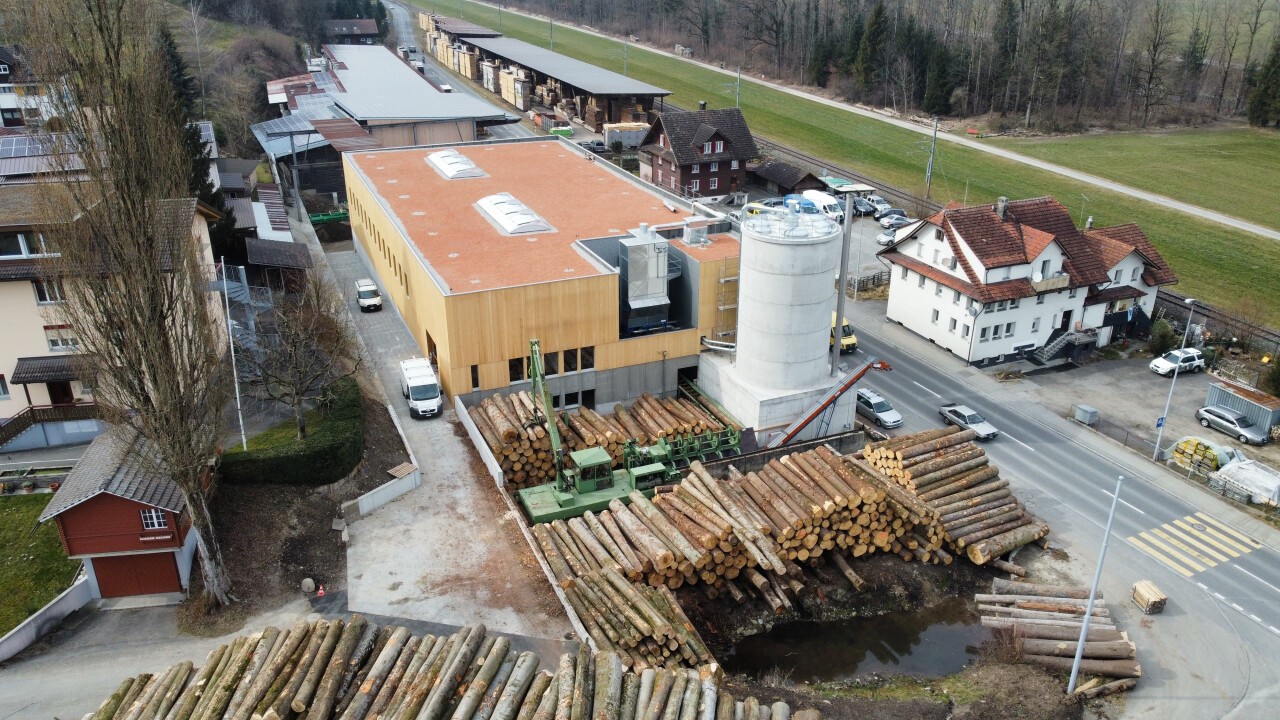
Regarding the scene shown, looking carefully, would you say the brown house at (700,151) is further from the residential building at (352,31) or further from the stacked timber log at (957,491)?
the residential building at (352,31)

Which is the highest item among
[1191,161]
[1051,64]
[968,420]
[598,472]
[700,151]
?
[1051,64]

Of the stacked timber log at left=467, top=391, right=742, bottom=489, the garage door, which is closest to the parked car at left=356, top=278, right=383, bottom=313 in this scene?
the stacked timber log at left=467, top=391, right=742, bottom=489

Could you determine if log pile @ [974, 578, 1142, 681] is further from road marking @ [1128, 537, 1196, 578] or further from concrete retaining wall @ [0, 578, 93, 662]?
concrete retaining wall @ [0, 578, 93, 662]

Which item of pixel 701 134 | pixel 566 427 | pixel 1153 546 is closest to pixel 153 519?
pixel 566 427

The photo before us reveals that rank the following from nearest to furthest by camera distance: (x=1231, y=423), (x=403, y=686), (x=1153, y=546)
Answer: (x=403, y=686), (x=1153, y=546), (x=1231, y=423)

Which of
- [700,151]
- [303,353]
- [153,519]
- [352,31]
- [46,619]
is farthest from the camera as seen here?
[352,31]

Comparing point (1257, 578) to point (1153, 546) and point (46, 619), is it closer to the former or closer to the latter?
point (1153, 546)

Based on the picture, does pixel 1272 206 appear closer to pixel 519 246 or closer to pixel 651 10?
pixel 519 246
